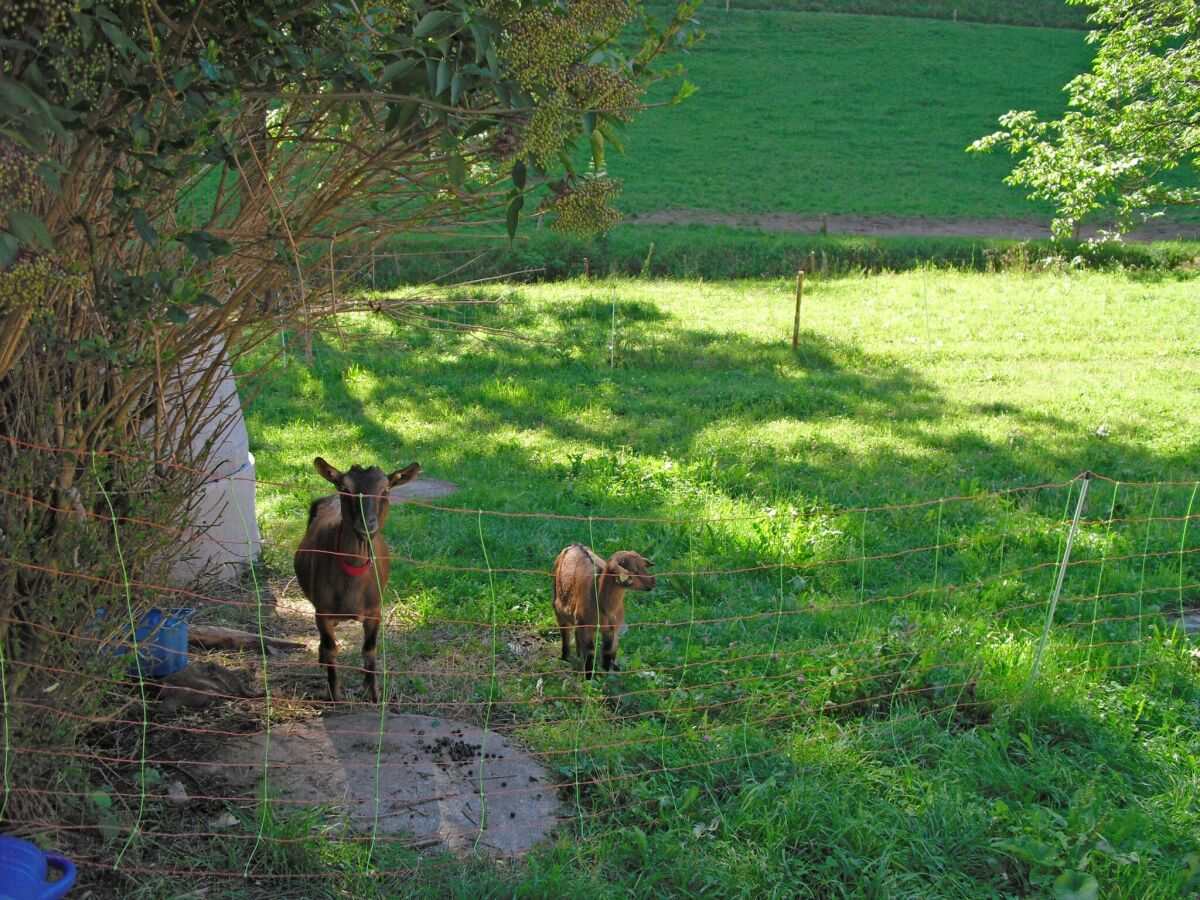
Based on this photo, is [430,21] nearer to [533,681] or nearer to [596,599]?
[596,599]

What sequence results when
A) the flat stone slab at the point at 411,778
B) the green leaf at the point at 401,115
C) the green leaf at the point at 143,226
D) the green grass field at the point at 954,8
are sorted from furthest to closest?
the green grass field at the point at 954,8 → the flat stone slab at the point at 411,778 → the green leaf at the point at 401,115 → the green leaf at the point at 143,226

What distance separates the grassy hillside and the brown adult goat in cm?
2205

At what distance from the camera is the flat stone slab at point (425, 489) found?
852 cm

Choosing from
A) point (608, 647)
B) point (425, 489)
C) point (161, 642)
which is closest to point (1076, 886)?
point (608, 647)

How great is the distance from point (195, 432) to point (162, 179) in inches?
69.3

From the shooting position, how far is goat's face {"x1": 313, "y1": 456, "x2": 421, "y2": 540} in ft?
17.3

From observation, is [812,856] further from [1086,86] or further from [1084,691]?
[1086,86]

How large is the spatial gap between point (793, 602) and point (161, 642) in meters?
3.68

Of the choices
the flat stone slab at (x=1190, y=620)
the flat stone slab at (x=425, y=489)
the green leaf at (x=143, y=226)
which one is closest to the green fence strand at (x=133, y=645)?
the green leaf at (x=143, y=226)

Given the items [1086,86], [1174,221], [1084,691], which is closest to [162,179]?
[1084,691]

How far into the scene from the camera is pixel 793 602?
6.54 metres

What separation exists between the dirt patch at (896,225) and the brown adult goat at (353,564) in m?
21.1

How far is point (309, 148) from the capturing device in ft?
15.9

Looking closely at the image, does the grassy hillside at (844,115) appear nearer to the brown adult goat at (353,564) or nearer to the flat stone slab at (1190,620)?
the flat stone slab at (1190,620)
